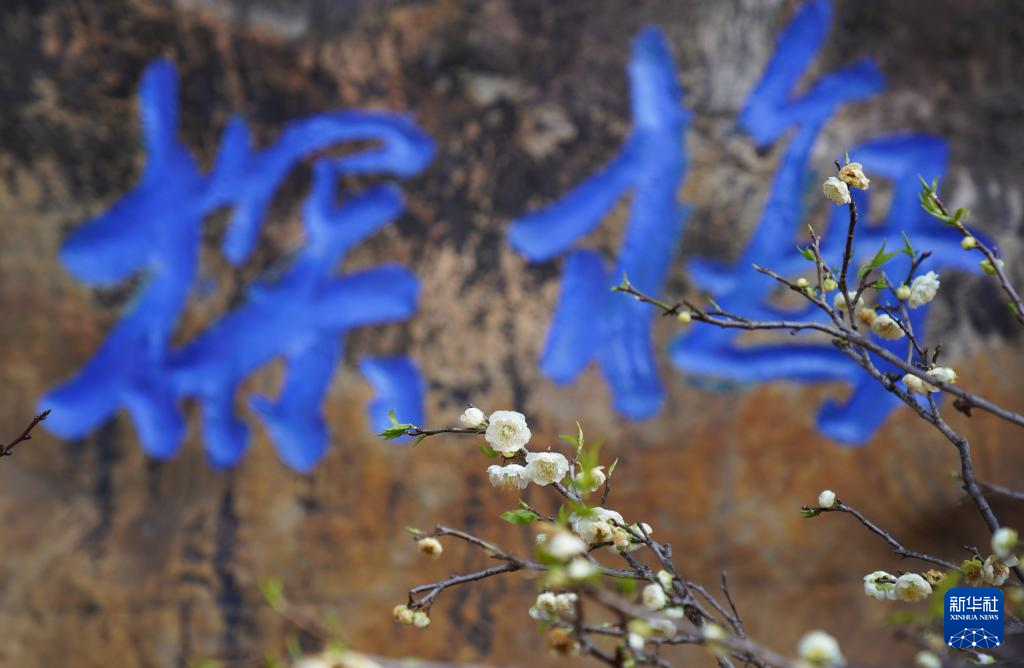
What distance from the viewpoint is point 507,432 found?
687mm

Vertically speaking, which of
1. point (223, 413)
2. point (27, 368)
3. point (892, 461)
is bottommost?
point (892, 461)

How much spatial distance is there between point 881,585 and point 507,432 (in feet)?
1.12

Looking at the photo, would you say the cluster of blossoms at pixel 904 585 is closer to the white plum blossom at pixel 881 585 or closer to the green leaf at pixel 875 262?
the white plum blossom at pixel 881 585

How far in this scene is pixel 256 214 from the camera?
193cm

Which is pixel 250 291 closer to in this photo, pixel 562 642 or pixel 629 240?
pixel 629 240

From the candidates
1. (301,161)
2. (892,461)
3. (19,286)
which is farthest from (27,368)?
(892,461)

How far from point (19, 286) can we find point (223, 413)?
1.76ft

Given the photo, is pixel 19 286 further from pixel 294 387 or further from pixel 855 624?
pixel 855 624

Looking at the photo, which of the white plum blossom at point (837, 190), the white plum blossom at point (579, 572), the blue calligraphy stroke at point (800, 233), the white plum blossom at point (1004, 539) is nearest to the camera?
the white plum blossom at point (579, 572)

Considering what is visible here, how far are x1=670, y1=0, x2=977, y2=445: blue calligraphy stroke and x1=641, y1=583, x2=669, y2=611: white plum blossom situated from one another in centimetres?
121

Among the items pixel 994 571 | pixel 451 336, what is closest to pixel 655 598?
pixel 994 571

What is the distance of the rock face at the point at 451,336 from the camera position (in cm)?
178

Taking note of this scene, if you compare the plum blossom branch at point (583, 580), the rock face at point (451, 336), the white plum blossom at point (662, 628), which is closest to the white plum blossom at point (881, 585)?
the plum blossom branch at point (583, 580)

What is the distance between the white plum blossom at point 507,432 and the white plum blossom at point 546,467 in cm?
2
